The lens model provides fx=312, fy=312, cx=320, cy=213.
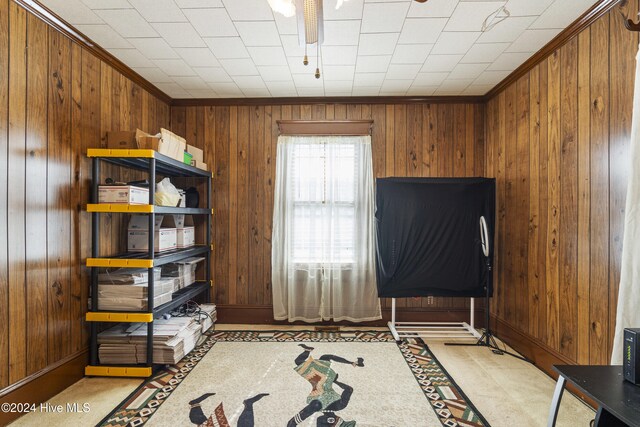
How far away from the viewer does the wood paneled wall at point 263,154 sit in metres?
3.46

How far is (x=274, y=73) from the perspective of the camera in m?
2.87

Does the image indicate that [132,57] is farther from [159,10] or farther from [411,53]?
[411,53]

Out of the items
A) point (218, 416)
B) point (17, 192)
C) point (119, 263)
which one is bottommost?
point (218, 416)

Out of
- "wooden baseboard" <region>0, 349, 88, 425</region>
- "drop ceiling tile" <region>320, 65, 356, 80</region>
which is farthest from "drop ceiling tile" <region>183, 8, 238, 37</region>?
"wooden baseboard" <region>0, 349, 88, 425</region>

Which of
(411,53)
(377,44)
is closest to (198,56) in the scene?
(377,44)

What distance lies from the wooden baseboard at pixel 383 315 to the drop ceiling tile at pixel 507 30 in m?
2.60

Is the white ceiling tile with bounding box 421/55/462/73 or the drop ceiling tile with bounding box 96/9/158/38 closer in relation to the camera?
the drop ceiling tile with bounding box 96/9/158/38

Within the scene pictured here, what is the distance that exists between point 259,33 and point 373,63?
0.98 meters

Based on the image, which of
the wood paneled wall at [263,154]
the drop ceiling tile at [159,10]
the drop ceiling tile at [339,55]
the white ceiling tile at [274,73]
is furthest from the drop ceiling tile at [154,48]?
the drop ceiling tile at [339,55]

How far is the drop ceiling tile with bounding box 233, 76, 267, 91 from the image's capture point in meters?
2.98

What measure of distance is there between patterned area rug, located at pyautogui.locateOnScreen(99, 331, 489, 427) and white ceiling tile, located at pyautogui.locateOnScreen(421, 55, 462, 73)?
2508mm

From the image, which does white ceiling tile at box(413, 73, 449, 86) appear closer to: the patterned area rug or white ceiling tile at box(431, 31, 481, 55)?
white ceiling tile at box(431, 31, 481, 55)

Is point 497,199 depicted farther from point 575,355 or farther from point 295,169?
point 295,169

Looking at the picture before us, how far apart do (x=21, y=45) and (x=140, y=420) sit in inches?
91.9
